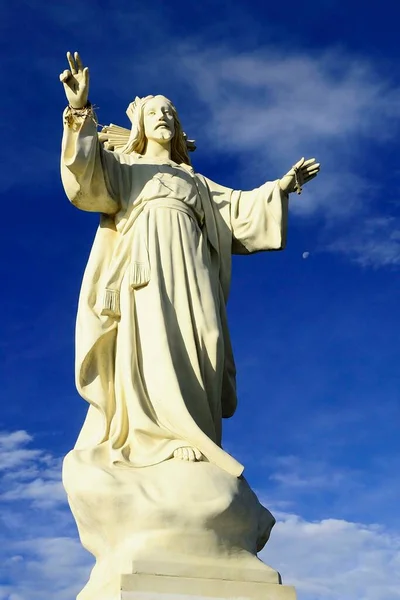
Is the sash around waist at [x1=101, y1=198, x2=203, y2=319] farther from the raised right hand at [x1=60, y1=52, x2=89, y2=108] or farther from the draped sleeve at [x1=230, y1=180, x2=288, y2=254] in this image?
the raised right hand at [x1=60, y1=52, x2=89, y2=108]

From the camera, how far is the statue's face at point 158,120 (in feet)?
30.6

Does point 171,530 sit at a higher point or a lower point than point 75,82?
lower

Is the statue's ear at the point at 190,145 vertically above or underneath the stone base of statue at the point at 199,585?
above

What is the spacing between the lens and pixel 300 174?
8961 mm

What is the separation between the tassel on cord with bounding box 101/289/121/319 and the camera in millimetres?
8086

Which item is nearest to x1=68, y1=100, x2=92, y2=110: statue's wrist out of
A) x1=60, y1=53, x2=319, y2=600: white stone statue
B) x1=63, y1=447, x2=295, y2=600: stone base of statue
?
x1=60, y1=53, x2=319, y2=600: white stone statue

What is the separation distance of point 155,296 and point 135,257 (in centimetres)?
53

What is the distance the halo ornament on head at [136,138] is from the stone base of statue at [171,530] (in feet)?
12.9

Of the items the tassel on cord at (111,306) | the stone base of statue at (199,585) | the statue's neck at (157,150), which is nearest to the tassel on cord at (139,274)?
the tassel on cord at (111,306)

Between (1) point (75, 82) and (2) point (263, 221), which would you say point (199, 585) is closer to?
(2) point (263, 221)

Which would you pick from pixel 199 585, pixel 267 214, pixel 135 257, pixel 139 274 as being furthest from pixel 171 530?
pixel 267 214

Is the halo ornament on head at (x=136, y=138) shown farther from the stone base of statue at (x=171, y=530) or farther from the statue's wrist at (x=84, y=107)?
the stone base of statue at (x=171, y=530)

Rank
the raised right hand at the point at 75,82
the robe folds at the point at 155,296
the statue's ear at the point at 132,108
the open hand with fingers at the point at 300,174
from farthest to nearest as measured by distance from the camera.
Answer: the statue's ear at the point at 132,108 < the open hand with fingers at the point at 300,174 < the raised right hand at the point at 75,82 < the robe folds at the point at 155,296

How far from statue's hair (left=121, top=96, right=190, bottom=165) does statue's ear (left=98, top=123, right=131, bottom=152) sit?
0.67ft
